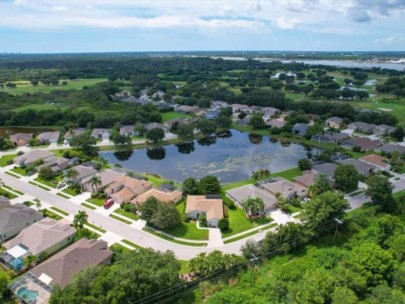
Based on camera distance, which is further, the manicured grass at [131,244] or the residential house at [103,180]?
the residential house at [103,180]

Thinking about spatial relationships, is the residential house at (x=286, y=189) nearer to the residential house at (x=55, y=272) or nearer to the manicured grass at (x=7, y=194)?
the residential house at (x=55, y=272)

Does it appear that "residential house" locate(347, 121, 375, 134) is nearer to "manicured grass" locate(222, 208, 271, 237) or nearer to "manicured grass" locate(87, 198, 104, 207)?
"manicured grass" locate(222, 208, 271, 237)

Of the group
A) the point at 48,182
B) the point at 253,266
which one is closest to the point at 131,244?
the point at 253,266

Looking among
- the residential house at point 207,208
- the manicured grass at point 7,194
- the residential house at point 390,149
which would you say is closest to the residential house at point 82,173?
the manicured grass at point 7,194

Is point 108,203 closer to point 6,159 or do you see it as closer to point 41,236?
point 41,236

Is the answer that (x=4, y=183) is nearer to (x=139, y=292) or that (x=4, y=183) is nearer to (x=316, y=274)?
(x=139, y=292)

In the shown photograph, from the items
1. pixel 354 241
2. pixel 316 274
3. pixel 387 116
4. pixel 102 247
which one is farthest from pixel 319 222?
pixel 387 116
